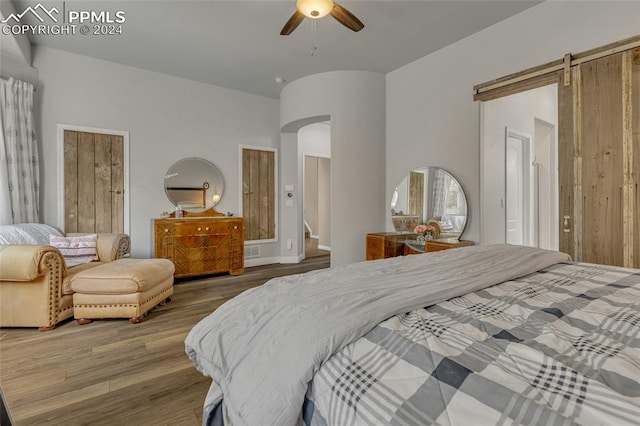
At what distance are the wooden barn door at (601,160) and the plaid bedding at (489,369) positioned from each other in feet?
5.99

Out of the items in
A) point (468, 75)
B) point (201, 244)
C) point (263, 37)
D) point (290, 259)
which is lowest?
point (290, 259)

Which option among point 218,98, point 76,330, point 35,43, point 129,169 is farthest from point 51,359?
point 218,98

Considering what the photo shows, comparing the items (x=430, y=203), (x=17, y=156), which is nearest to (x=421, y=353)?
(x=430, y=203)

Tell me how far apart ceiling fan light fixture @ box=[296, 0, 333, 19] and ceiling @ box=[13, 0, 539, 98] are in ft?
1.99

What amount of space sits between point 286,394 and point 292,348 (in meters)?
0.10

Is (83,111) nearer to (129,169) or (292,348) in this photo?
(129,169)

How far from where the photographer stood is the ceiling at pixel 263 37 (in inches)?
110

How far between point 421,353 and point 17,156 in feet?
14.2

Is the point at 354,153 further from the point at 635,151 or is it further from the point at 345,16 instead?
the point at 635,151

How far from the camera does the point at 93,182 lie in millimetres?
3781

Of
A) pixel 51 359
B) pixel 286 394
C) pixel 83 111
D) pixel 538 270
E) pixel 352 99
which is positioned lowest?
pixel 51 359

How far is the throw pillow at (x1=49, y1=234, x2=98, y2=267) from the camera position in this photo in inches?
120

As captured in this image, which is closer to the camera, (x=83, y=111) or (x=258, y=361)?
(x=258, y=361)

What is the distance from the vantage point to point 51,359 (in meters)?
2.01
